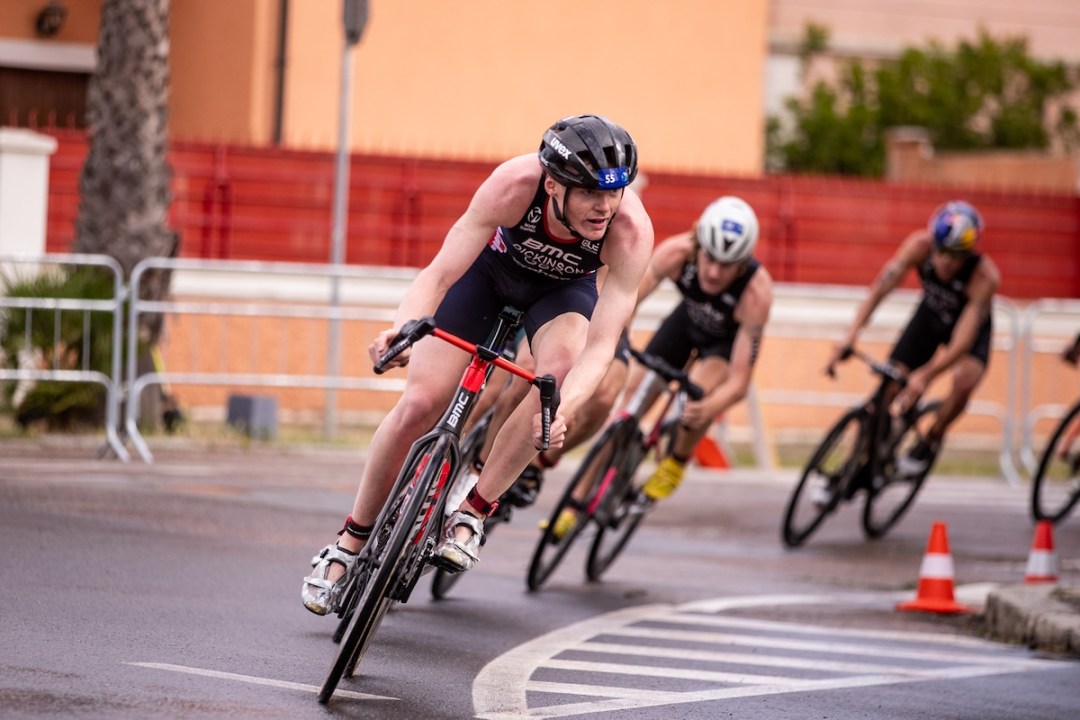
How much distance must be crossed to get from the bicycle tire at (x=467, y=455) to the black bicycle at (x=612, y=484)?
0.74m

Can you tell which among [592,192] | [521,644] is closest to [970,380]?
[521,644]

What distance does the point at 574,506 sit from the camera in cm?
1040

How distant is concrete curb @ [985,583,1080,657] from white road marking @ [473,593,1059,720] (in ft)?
0.64

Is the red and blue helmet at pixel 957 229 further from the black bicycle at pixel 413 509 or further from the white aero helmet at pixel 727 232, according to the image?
the black bicycle at pixel 413 509

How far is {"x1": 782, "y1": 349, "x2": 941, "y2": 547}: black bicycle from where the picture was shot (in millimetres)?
13203

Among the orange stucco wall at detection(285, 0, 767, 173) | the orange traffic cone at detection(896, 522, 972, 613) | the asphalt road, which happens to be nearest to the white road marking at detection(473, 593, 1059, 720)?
the asphalt road

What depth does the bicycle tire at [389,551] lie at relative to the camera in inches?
257

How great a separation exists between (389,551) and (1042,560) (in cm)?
590

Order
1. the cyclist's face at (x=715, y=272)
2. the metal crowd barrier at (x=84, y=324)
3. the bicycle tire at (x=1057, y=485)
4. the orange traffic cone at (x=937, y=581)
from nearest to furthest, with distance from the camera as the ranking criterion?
the orange traffic cone at (x=937, y=581) → the cyclist's face at (x=715, y=272) → the bicycle tire at (x=1057, y=485) → the metal crowd barrier at (x=84, y=324)

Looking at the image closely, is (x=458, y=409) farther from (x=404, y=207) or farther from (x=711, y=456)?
(x=404, y=207)

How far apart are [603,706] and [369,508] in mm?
1142

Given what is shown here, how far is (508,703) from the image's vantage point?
22.8 ft

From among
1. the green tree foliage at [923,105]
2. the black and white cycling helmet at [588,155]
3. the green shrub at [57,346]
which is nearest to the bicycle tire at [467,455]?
the black and white cycling helmet at [588,155]

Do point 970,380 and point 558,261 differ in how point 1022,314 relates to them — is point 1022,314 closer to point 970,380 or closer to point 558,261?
point 970,380
